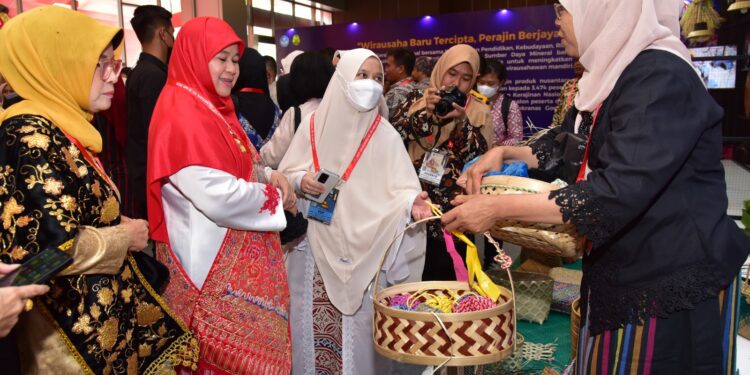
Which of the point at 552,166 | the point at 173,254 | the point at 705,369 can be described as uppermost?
the point at 552,166

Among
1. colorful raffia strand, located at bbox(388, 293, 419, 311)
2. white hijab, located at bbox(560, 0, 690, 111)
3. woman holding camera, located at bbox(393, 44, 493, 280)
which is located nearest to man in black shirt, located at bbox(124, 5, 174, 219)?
woman holding camera, located at bbox(393, 44, 493, 280)

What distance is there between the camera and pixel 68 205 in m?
1.39

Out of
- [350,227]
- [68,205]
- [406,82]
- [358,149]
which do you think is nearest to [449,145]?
[358,149]

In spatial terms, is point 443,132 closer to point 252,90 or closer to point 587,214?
point 252,90

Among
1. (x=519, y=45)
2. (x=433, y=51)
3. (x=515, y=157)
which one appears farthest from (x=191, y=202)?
(x=433, y=51)

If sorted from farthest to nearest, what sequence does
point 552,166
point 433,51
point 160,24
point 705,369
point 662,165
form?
1. point 433,51
2. point 160,24
3. point 552,166
4. point 705,369
5. point 662,165

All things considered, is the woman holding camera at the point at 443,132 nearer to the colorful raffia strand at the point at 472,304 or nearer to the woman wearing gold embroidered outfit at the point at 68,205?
the colorful raffia strand at the point at 472,304

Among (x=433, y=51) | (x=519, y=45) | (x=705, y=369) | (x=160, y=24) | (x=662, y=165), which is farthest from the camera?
(x=433, y=51)

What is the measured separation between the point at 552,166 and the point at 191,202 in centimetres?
115

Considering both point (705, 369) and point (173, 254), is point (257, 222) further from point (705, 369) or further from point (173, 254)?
point (705, 369)

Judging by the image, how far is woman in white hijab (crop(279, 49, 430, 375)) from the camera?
8.32ft

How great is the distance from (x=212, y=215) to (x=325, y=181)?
Result: 692 mm

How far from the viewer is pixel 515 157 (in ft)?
6.38

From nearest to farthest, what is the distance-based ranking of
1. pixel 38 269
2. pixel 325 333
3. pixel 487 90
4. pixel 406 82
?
pixel 38 269 < pixel 325 333 < pixel 487 90 < pixel 406 82
